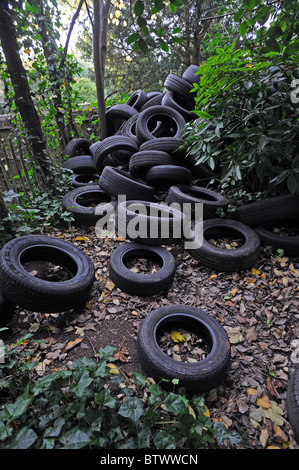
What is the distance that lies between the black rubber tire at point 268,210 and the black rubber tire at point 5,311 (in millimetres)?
3597

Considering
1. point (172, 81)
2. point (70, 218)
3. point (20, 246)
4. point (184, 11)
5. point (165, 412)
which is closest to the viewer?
point (165, 412)

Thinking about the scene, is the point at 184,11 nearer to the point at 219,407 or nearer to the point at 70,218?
the point at 70,218

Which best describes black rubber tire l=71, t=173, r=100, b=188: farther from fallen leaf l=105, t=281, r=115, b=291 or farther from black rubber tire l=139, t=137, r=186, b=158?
fallen leaf l=105, t=281, r=115, b=291

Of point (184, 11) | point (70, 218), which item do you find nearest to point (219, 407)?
point (70, 218)

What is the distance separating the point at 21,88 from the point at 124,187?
234 cm

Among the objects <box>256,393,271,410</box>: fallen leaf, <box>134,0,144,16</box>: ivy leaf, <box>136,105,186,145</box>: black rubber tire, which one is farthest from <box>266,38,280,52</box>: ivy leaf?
<box>136,105,186,145</box>: black rubber tire

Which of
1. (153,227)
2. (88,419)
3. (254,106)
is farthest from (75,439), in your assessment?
(254,106)

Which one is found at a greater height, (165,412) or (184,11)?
(184,11)

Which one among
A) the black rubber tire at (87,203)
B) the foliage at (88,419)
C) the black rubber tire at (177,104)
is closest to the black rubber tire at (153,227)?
the black rubber tire at (87,203)

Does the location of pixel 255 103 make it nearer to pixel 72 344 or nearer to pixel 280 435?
pixel 280 435

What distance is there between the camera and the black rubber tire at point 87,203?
4.55m

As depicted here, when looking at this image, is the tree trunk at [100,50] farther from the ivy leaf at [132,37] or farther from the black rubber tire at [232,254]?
the ivy leaf at [132,37]
